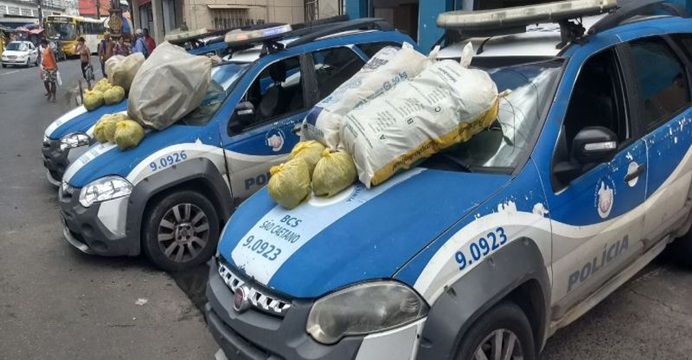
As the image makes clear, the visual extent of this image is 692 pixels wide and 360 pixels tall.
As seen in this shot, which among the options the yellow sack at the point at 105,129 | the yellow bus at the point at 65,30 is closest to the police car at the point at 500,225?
the yellow sack at the point at 105,129

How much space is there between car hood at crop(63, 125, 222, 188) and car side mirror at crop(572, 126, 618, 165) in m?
3.09

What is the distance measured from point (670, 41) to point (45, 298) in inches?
190

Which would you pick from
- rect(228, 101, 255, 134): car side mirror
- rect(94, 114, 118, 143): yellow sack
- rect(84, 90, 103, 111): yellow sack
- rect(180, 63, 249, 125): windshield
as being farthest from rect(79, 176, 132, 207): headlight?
rect(84, 90, 103, 111): yellow sack

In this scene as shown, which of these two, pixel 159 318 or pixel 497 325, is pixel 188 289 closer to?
pixel 159 318

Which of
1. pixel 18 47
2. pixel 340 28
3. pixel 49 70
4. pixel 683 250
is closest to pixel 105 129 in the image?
pixel 340 28

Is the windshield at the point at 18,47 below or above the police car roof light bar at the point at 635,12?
above

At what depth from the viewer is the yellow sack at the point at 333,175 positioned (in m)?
2.79

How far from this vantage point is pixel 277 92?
213 inches

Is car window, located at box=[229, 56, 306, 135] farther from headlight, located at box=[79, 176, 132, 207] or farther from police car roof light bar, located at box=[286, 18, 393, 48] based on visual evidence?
headlight, located at box=[79, 176, 132, 207]

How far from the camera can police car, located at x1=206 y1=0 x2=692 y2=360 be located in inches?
88.7

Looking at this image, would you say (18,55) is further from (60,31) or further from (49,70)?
(49,70)

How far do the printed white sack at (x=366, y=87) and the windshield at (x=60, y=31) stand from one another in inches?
1782

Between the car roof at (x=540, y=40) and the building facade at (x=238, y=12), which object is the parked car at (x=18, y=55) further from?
the car roof at (x=540, y=40)

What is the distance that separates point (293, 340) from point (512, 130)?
1499 mm
